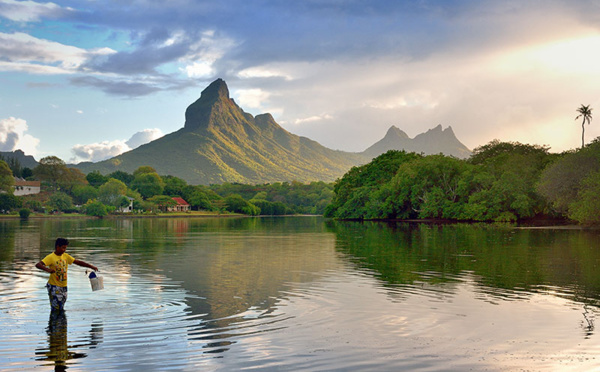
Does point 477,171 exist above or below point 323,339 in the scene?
above

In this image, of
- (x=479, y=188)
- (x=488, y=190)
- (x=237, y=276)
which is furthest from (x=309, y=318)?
(x=479, y=188)

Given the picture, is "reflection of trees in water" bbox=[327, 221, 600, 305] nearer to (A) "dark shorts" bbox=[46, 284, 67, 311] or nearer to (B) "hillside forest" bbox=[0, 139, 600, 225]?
(A) "dark shorts" bbox=[46, 284, 67, 311]

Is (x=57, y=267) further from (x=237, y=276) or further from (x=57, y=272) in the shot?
(x=237, y=276)

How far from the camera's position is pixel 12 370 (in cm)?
1002

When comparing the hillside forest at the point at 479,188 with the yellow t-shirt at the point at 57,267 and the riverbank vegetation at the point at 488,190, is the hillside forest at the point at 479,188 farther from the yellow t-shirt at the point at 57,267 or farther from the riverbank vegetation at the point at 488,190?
the yellow t-shirt at the point at 57,267

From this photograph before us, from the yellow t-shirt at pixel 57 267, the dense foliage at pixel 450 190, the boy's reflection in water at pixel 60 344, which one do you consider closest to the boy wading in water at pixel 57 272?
the yellow t-shirt at pixel 57 267

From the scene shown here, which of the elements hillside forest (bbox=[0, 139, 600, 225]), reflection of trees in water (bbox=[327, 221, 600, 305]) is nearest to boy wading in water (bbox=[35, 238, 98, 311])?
reflection of trees in water (bbox=[327, 221, 600, 305])

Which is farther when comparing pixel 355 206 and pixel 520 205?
pixel 355 206

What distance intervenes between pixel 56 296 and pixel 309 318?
22.5 ft

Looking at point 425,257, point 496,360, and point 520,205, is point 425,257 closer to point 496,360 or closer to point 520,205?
point 496,360

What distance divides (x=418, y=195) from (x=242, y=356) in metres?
96.5

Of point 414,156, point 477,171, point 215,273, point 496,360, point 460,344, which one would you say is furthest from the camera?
point 414,156

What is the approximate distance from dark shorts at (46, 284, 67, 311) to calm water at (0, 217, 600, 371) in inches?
15.0

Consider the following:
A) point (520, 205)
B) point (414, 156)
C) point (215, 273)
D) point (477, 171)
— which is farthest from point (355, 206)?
point (215, 273)
